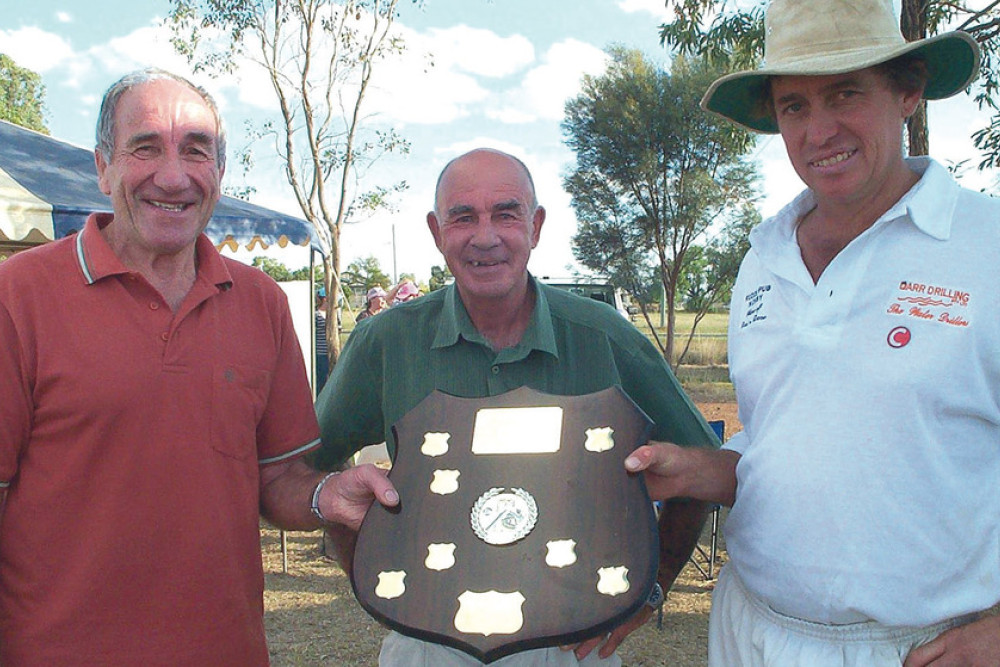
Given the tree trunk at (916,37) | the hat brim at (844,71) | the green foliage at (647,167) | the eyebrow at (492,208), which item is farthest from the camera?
the green foliage at (647,167)

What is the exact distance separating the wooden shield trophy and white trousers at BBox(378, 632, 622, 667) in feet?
2.12

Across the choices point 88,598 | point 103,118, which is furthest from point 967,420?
point 103,118

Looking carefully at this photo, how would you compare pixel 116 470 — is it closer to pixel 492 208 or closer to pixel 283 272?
pixel 492 208

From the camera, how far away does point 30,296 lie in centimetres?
185

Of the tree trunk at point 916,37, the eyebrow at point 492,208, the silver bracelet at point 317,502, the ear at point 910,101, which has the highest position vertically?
the tree trunk at point 916,37

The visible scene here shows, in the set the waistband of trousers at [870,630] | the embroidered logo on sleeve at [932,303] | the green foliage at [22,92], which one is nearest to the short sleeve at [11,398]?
the waistband of trousers at [870,630]

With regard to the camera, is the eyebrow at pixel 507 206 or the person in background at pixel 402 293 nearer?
the eyebrow at pixel 507 206

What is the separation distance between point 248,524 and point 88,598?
39cm

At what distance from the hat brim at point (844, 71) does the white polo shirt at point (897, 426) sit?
0.29m

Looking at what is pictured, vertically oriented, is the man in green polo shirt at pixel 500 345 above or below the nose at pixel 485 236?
below

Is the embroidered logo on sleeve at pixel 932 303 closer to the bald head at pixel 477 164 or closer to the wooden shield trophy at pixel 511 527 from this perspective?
the wooden shield trophy at pixel 511 527

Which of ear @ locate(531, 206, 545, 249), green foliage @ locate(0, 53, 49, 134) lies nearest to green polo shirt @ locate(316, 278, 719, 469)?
ear @ locate(531, 206, 545, 249)

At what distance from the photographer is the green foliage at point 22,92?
145ft

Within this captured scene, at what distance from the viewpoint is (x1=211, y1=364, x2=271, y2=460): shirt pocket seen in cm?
200
